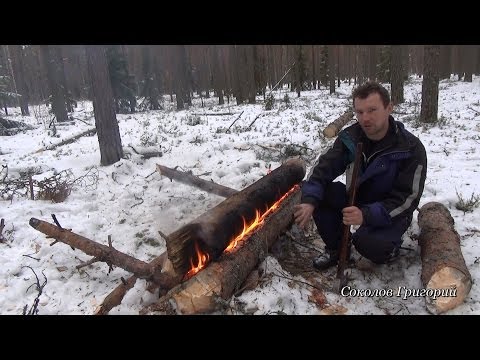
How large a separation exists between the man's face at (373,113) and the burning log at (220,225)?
4.86ft

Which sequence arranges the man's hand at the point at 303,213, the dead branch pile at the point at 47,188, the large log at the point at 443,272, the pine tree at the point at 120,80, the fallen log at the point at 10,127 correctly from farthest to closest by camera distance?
1. the pine tree at the point at 120,80
2. the fallen log at the point at 10,127
3. the dead branch pile at the point at 47,188
4. the man's hand at the point at 303,213
5. the large log at the point at 443,272

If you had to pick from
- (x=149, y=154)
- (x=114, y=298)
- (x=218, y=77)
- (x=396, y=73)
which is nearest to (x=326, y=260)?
(x=114, y=298)

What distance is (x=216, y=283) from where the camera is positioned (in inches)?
118

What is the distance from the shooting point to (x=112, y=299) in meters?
3.08

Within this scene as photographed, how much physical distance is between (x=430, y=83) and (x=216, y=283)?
9.04m

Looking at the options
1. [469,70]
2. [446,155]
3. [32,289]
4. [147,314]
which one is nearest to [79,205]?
[32,289]

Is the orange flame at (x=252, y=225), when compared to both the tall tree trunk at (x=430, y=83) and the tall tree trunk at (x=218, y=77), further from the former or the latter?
the tall tree trunk at (x=218, y=77)

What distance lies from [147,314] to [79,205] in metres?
3.28

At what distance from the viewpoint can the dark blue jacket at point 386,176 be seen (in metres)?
3.13

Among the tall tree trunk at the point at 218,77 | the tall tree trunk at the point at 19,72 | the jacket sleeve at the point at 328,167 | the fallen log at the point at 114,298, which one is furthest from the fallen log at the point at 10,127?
the jacket sleeve at the point at 328,167

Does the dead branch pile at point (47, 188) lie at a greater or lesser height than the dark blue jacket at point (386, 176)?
lesser

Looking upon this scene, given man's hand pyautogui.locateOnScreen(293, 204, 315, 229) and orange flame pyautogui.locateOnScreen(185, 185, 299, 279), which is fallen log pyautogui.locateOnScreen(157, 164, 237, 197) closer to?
orange flame pyautogui.locateOnScreen(185, 185, 299, 279)

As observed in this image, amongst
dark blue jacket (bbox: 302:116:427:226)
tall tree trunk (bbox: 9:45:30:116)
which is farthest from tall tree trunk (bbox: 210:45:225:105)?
dark blue jacket (bbox: 302:116:427:226)
